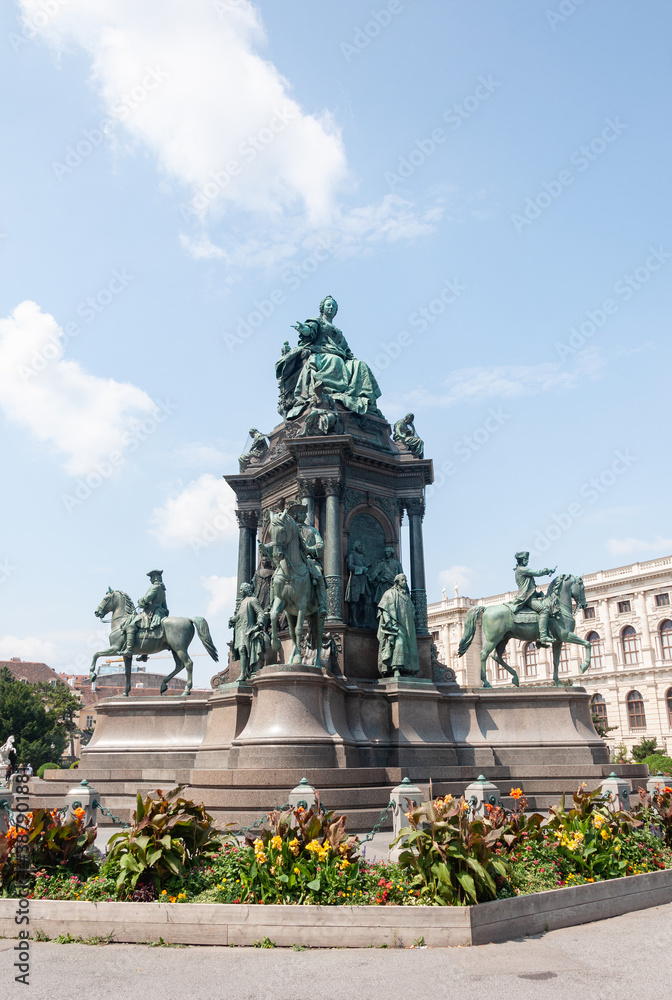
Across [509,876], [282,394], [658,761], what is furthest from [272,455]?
[658,761]

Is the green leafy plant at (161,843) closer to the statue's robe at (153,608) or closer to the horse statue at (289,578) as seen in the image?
the horse statue at (289,578)

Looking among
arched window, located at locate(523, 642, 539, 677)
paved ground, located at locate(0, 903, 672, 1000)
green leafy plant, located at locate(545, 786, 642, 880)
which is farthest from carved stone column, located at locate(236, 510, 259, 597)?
arched window, located at locate(523, 642, 539, 677)

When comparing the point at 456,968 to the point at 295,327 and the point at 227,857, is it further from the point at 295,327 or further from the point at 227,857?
the point at 295,327

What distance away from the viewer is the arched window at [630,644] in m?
80.6

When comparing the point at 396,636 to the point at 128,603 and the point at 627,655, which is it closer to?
the point at 128,603

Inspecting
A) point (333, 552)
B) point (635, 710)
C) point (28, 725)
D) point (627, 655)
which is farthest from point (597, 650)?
point (333, 552)

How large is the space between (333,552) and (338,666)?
3.72 metres

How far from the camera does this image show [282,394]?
1121 inches

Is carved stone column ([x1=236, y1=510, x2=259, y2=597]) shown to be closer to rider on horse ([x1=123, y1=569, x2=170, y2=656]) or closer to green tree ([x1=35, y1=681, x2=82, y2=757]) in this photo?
rider on horse ([x1=123, y1=569, x2=170, y2=656])

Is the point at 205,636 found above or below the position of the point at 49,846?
above

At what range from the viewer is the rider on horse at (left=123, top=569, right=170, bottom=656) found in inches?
945

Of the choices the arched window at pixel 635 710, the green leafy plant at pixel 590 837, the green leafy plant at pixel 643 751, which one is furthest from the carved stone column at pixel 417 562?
the arched window at pixel 635 710

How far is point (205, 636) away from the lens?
2378 cm

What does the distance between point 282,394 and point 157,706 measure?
12.3 meters
